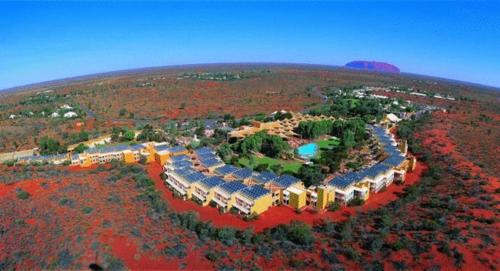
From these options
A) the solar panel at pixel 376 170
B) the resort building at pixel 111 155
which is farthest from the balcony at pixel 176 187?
the solar panel at pixel 376 170

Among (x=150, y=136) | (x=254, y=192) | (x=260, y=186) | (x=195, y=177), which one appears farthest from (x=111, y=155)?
(x=254, y=192)

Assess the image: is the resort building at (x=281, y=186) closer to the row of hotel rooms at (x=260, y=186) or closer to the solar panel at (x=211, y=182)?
the row of hotel rooms at (x=260, y=186)

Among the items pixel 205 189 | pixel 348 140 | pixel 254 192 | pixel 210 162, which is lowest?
pixel 205 189

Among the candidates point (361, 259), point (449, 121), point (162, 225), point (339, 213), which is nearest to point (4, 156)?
point (162, 225)

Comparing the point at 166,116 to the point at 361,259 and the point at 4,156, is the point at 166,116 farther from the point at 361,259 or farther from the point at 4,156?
the point at 361,259

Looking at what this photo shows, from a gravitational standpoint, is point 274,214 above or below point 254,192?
below

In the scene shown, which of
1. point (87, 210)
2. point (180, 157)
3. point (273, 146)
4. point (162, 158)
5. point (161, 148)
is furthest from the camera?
point (161, 148)

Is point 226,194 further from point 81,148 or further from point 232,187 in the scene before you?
point 81,148
